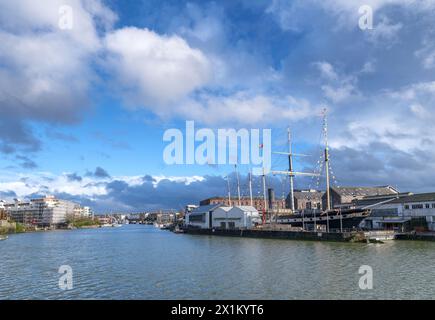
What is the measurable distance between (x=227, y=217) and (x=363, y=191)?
5229 cm

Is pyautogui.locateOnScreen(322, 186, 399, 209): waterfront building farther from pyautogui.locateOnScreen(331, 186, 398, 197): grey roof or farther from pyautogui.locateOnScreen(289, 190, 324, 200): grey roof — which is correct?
pyautogui.locateOnScreen(289, 190, 324, 200): grey roof

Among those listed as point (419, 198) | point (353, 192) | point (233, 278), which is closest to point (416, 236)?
point (419, 198)

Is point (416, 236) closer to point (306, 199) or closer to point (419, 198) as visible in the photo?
point (419, 198)

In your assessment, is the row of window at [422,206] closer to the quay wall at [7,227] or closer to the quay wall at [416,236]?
the quay wall at [416,236]

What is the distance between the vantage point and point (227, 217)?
371 ft

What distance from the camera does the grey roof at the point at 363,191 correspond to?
129 meters

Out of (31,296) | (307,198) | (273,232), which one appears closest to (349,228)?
(273,232)

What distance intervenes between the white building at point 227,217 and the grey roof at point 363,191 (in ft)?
118

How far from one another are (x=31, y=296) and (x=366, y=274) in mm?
25114

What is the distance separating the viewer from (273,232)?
83125 millimetres

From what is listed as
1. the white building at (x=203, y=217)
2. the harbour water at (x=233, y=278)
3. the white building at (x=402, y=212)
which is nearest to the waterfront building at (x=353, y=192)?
the white building at (x=203, y=217)

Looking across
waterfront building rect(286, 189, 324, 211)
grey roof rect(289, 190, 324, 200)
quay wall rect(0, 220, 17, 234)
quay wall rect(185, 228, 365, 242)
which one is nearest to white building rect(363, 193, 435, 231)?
quay wall rect(185, 228, 365, 242)
